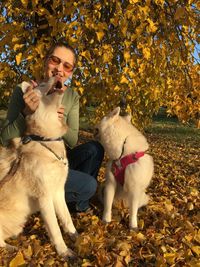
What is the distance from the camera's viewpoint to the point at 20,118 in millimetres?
3457

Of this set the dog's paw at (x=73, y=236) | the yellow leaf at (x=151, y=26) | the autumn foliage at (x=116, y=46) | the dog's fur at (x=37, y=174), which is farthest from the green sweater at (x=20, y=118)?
the yellow leaf at (x=151, y=26)

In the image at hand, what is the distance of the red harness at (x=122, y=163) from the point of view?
3.81 metres

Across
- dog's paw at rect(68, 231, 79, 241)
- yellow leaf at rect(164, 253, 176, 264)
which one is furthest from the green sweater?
yellow leaf at rect(164, 253, 176, 264)

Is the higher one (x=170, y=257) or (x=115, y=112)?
(x=115, y=112)

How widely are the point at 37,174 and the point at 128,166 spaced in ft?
3.33

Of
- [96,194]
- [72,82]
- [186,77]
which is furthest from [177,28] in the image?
[96,194]

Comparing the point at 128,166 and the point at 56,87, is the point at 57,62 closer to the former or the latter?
the point at 56,87

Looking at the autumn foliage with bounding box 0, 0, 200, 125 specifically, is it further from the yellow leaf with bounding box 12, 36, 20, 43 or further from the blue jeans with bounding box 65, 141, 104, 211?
the blue jeans with bounding box 65, 141, 104, 211

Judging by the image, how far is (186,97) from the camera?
5.97 m

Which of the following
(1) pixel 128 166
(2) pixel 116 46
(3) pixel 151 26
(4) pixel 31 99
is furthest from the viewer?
(2) pixel 116 46

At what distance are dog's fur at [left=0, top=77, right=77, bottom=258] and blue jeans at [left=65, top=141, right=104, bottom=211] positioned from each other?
2.03 ft

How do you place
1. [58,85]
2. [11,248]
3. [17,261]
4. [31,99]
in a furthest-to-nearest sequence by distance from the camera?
[58,85] < [11,248] < [31,99] < [17,261]

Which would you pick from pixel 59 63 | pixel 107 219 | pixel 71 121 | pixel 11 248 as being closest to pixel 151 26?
pixel 59 63

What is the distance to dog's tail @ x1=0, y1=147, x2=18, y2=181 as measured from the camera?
3336mm
